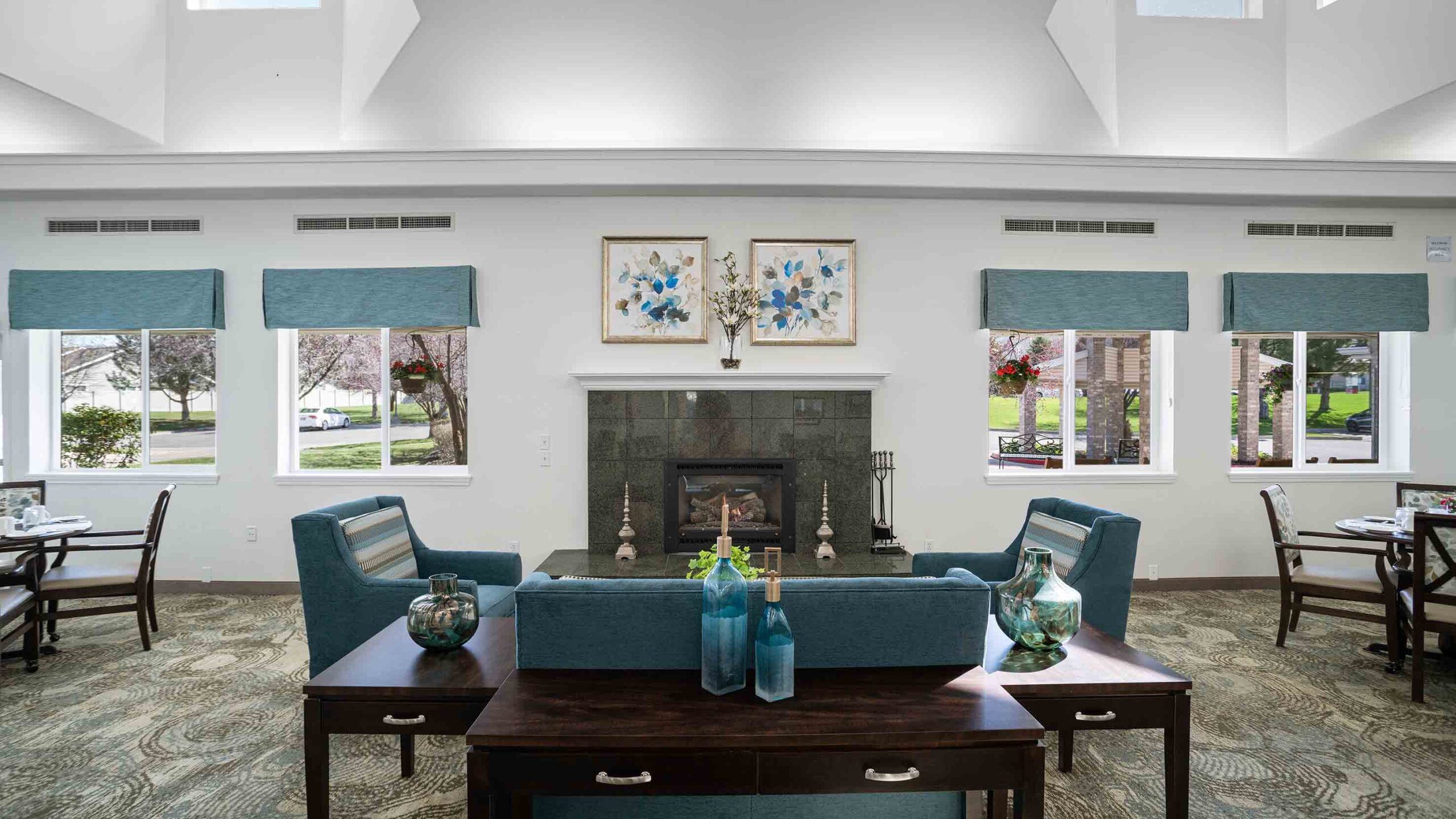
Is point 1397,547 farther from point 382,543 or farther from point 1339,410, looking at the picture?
point 382,543

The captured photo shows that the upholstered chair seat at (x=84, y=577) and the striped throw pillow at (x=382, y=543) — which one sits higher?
the striped throw pillow at (x=382, y=543)

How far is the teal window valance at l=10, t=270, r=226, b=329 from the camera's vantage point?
5.10 m

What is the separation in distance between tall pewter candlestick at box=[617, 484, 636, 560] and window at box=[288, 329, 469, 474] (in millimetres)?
1358

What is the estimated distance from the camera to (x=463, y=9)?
4.39 m

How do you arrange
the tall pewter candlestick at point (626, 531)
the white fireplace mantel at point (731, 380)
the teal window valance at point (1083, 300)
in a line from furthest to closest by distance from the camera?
1. the teal window valance at point (1083, 300)
2. the white fireplace mantel at point (731, 380)
3. the tall pewter candlestick at point (626, 531)

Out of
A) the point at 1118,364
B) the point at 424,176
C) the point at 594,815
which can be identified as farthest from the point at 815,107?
the point at 594,815

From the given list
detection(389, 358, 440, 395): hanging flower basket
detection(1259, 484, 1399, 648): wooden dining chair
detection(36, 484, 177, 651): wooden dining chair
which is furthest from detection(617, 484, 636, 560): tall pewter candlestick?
detection(1259, 484, 1399, 648): wooden dining chair

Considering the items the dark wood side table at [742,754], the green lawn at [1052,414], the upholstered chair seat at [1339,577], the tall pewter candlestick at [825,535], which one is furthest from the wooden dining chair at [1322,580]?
the dark wood side table at [742,754]

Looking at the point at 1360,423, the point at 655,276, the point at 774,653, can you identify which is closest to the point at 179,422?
the point at 655,276

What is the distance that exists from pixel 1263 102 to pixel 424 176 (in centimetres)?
598

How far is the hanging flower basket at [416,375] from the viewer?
5305 mm

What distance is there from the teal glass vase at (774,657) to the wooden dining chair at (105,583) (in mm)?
3991

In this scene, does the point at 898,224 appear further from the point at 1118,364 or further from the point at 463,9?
the point at 463,9

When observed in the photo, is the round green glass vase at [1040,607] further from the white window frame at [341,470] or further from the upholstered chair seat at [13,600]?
the upholstered chair seat at [13,600]
